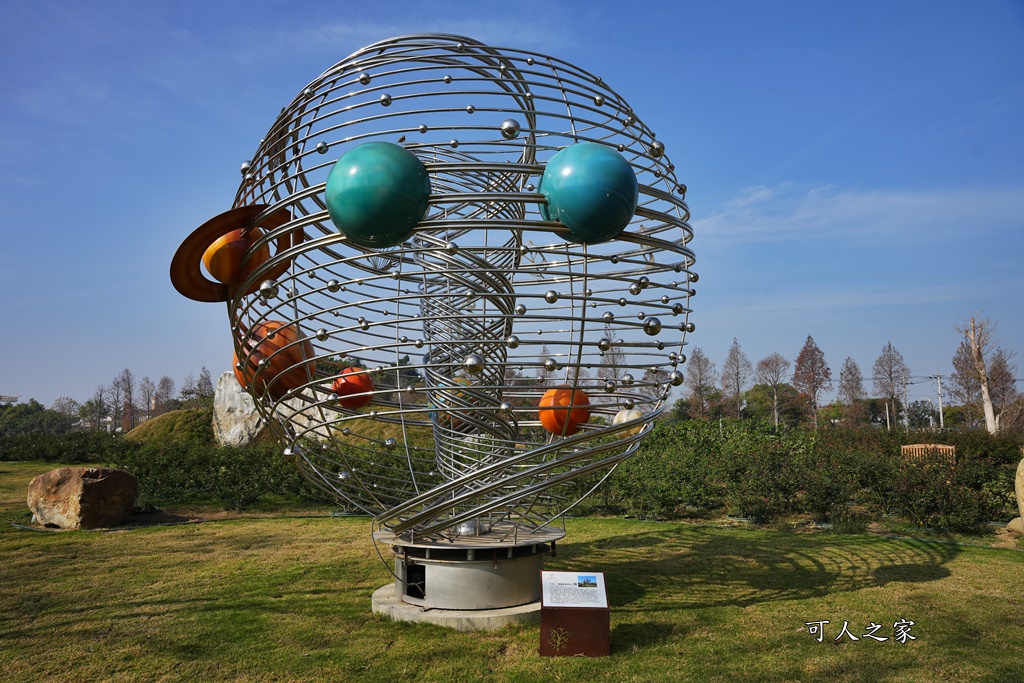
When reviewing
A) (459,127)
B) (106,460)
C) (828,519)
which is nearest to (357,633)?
(459,127)

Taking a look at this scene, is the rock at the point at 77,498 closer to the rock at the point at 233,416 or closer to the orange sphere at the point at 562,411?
the orange sphere at the point at 562,411

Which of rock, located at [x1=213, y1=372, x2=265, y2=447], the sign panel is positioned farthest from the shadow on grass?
rock, located at [x1=213, y1=372, x2=265, y2=447]

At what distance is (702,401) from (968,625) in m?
38.1

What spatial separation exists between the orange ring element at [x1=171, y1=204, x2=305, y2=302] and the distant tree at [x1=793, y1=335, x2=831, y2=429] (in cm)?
4726

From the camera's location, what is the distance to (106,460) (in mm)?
13898

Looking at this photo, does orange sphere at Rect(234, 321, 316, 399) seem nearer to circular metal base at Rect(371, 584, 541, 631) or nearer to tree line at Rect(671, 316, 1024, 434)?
circular metal base at Rect(371, 584, 541, 631)

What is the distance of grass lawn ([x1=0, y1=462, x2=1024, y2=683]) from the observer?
4.61 m

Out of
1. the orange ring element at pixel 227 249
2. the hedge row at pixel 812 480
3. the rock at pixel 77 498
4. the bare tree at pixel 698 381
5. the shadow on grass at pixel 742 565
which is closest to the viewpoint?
the orange ring element at pixel 227 249

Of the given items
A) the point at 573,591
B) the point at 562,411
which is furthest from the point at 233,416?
the point at 573,591

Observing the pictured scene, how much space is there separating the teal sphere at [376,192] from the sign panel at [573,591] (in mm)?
2764

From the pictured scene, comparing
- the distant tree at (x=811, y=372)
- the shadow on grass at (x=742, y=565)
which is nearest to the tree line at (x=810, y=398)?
the distant tree at (x=811, y=372)

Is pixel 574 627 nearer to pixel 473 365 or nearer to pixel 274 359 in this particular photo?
pixel 473 365

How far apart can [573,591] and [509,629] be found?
696 mm

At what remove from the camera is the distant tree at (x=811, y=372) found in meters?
47.7
